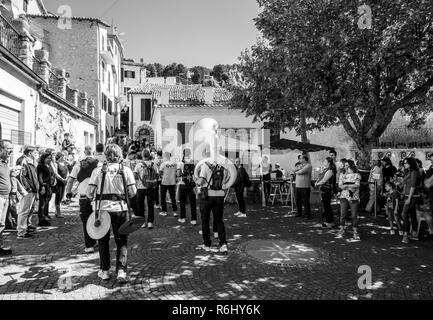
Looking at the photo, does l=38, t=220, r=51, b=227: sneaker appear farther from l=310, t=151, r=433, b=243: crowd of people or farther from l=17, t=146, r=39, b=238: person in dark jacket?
l=310, t=151, r=433, b=243: crowd of people

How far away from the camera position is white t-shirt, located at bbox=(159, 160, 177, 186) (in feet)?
31.7

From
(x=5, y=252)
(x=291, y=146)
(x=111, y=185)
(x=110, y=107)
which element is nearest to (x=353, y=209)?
(x=111, y=185)

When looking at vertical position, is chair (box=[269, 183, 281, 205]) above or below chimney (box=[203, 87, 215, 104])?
below

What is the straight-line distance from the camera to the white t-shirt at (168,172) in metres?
9.65

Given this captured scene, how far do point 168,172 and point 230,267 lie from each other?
4502 millimetres

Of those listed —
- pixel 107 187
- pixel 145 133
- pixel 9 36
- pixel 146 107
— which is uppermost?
pixel 146 107

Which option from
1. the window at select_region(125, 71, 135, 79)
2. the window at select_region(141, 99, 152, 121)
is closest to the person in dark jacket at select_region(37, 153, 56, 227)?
the window at select_region(141, 99, 152, 121)

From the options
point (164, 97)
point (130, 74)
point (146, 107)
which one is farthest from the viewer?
point (130, 74)

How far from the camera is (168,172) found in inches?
380

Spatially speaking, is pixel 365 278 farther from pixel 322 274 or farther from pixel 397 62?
pixel 397 62

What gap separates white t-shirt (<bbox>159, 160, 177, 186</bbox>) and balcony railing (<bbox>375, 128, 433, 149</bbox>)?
17.4 metres

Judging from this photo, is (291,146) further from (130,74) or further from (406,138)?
(130,74)

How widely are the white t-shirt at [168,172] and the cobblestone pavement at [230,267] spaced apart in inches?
63.3

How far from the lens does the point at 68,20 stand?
25.6 m
